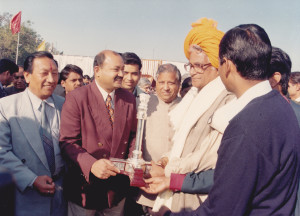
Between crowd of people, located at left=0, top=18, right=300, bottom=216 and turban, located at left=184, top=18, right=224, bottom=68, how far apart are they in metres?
0.01

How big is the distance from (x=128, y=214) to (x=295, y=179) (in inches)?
111

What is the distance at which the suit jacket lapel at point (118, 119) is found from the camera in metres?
2.84

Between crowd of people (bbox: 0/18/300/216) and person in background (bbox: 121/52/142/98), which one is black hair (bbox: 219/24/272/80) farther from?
person in background (bbox: 121/52/142/98)

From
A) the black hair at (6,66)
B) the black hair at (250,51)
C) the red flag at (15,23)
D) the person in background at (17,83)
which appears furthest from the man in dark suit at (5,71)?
the red flag at (15,23)

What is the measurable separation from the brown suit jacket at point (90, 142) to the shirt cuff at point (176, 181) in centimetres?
80

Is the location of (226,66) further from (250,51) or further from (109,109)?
(109,109)

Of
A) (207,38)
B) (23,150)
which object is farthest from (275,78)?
(23,150)

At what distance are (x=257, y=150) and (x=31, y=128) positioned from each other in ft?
6.76

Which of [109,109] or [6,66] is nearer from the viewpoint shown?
[109,109]

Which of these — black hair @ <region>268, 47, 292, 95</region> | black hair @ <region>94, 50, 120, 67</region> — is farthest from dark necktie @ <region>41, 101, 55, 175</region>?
black hair @ <region>268, 47, 292, 95</region>

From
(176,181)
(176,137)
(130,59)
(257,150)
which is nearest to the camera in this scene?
(257,150)

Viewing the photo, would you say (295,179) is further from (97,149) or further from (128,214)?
(128,214)

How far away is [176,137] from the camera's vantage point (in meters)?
2.57

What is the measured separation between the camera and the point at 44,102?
2.77 metres
